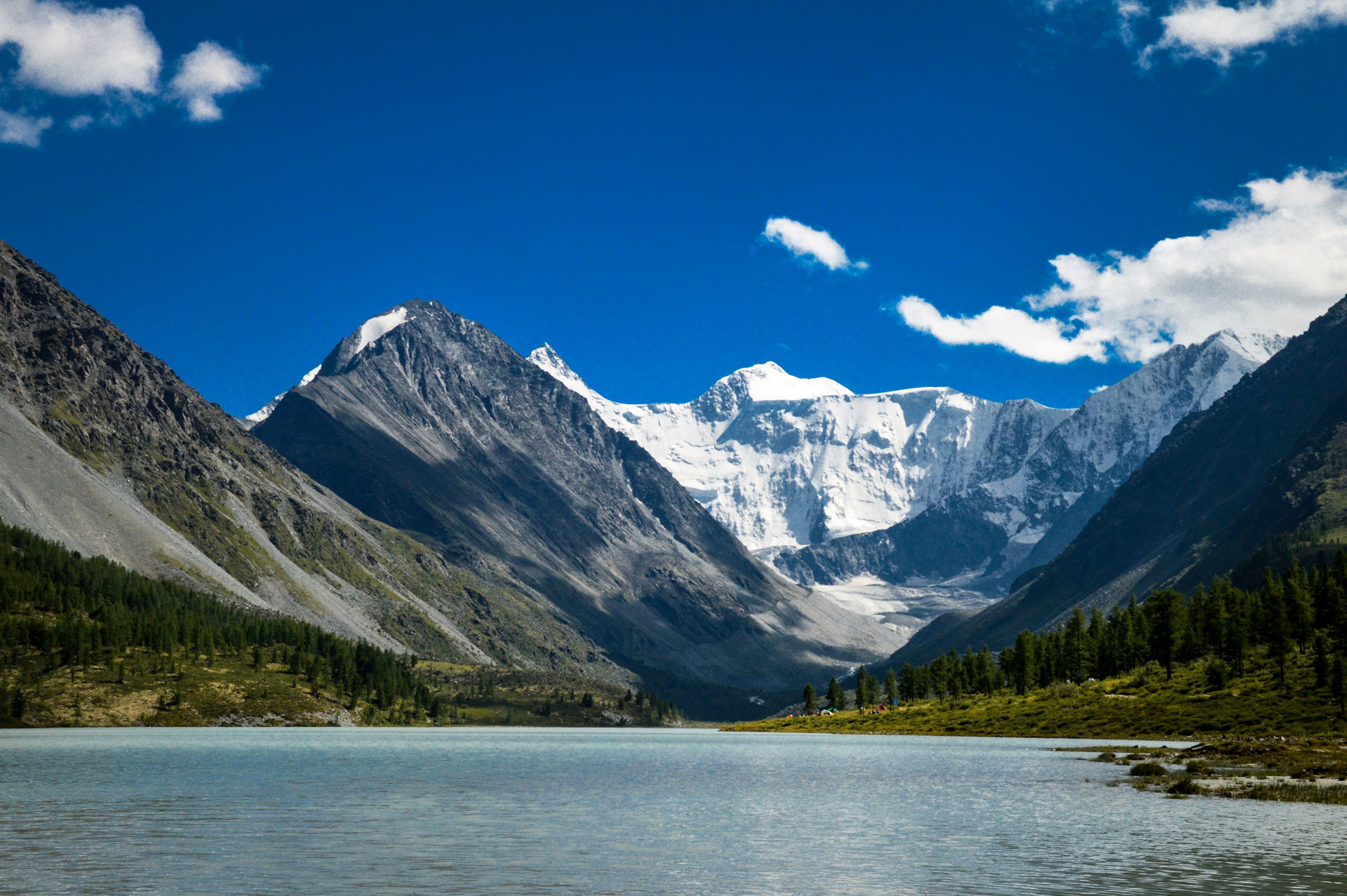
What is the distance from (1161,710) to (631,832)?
108m

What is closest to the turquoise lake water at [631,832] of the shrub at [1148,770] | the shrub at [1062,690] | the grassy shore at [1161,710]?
the shrub at [1148,770]

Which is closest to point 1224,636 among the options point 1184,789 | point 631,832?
point 1184,789

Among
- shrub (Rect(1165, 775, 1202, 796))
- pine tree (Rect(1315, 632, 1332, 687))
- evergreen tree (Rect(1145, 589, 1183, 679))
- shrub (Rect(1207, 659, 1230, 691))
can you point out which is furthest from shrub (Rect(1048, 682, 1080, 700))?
shrub (Rect(1165, 775, 1202, 796))

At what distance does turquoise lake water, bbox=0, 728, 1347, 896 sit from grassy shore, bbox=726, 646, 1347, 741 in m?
34.0

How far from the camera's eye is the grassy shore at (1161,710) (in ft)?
391

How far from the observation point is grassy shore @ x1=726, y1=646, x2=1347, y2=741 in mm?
119062

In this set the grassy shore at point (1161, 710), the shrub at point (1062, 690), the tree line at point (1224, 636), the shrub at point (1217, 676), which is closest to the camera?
the grassy shore at point (1161, 710)

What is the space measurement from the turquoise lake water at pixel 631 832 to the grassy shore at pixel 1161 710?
34048 millimetres

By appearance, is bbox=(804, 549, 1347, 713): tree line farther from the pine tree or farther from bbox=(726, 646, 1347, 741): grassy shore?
bbox=(726, 646, 1347, 741): grassy shore

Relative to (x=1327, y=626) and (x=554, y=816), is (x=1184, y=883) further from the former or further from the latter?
(x=1327, y=626)

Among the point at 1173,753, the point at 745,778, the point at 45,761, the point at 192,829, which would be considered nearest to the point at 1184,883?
the point at 192,829

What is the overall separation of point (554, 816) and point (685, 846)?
498 inches

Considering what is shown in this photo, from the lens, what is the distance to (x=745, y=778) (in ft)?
296

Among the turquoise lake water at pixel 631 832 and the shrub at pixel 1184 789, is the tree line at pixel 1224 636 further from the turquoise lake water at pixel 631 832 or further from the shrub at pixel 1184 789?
the shrub at pixel 1184 789
